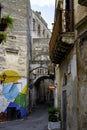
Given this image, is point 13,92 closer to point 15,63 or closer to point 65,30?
point 15,63

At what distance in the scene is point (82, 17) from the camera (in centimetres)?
1045

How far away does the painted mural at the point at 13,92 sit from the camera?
103ft

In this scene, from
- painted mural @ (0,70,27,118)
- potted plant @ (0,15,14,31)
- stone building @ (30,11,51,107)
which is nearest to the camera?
potted plant @ (0,15,14,31)

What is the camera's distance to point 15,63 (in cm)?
3297

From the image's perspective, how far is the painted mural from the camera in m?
31.2

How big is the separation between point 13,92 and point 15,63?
110 inches

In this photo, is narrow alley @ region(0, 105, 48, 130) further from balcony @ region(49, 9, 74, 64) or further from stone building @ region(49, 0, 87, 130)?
balcony @ region(49, 9, 74, 64)

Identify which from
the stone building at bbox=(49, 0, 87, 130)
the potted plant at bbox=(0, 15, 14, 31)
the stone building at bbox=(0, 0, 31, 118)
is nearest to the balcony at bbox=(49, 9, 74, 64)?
the stone building at bbox=(49, 0, 87, 130)

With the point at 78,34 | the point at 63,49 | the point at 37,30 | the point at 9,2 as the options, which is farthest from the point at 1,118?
the point at 37,30

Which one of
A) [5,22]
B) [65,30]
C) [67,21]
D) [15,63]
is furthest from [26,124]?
[5,22]

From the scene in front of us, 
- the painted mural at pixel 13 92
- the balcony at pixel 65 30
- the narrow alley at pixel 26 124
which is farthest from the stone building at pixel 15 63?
the balcony at pixel 65 30

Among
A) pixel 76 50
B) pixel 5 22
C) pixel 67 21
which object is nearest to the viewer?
pixel 5 22

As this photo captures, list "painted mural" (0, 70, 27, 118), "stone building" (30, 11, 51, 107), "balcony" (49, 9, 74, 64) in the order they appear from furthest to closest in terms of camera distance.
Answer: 1. "stone building" (30, 11, 51, 107)
2. "painted mural" (0, 70, 27, 118)
3. "balcony" (49, 9, 74, 64)

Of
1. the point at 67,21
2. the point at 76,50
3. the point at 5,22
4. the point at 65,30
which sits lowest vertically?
the point at 76,50
